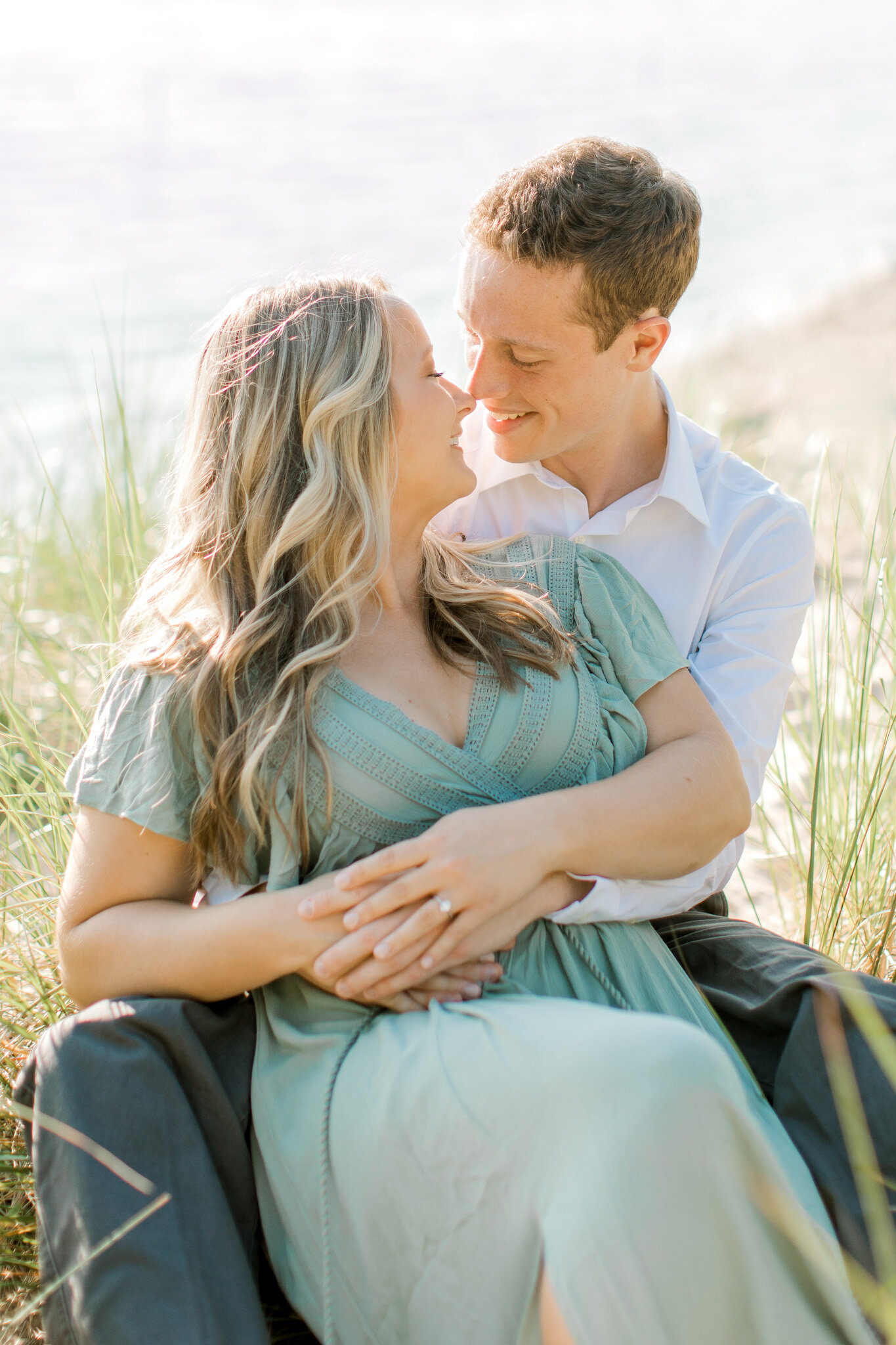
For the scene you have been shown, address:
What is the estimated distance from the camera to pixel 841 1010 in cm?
182

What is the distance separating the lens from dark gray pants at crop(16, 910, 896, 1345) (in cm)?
151

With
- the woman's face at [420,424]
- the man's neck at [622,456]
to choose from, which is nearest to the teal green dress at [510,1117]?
the woman's face at [420,424]

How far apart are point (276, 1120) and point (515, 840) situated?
1.80 feet

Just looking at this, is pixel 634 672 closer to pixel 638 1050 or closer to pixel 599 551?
pixel 599 551

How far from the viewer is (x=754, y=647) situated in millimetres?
2393

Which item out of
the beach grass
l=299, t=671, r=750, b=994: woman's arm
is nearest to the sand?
the beach grass

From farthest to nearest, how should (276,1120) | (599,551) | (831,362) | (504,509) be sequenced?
(831,362) < (504,509) < (599,551) < (276,1120)

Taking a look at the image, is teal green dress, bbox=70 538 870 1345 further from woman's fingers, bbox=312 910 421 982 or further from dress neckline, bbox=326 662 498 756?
woman's fingers, bbox=312 910 421 982

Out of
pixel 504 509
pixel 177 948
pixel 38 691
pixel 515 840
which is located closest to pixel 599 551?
pixel 504 509

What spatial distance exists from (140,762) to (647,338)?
1.52m

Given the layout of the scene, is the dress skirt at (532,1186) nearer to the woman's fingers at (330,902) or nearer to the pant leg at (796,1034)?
the pant leg at (796,1034)

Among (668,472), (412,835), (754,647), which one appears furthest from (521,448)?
(412,835)

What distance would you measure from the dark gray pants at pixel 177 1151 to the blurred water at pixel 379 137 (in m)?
5.18

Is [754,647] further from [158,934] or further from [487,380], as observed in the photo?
[158,934]
